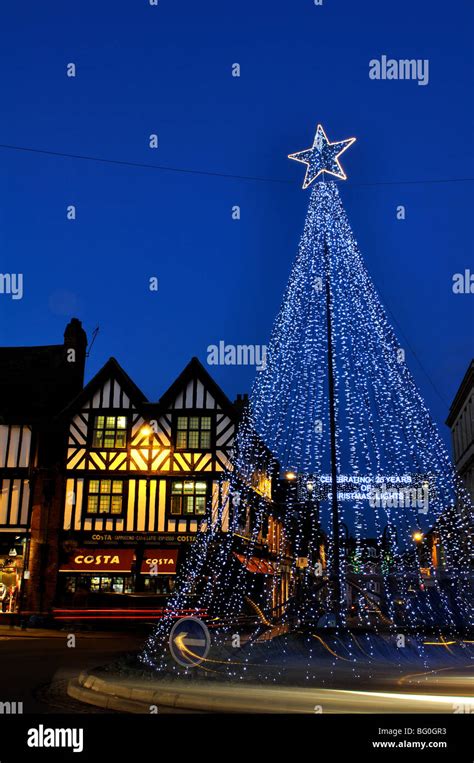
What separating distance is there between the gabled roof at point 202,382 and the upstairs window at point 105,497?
13.1ft

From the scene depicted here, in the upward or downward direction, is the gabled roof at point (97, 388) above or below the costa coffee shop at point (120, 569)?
above

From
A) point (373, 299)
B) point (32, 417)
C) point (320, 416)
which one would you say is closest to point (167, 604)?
point (32, 417)

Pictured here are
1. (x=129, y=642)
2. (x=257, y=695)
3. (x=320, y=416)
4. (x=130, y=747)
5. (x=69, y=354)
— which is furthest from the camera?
(x=69, y=354)

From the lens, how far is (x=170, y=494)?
30.1 metres

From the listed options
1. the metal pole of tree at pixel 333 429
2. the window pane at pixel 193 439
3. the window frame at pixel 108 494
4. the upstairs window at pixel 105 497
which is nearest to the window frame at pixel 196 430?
the window pane at pixel 193 439

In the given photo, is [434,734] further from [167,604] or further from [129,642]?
[167,604]

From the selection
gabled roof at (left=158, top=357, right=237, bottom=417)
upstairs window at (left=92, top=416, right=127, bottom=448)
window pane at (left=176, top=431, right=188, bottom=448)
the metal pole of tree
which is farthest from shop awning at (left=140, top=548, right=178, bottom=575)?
the metal pole of tree

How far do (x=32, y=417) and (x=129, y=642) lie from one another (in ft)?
41.6

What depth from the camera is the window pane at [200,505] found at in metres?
29.7

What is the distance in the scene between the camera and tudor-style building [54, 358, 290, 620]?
29406 millimetres

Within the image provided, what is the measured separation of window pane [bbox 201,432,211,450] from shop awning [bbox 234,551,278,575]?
4948 millimetres

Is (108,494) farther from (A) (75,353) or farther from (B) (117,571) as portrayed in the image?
(A) (75,353)

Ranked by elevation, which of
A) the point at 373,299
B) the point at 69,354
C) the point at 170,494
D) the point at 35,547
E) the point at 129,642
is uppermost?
the point at 69,354

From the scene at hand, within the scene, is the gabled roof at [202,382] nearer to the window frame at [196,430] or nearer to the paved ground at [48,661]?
the window frame at [196,430]
